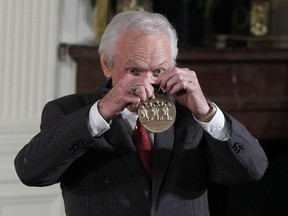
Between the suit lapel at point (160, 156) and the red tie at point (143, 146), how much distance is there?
3 cm

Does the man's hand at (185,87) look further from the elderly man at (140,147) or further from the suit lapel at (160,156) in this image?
the suit lapel at (160,156)

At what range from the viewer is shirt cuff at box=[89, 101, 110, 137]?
1904mm

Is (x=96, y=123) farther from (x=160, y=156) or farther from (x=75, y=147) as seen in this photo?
(x=160, y=156)

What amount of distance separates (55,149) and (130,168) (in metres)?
0.21

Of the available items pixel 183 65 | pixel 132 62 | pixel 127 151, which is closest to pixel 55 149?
pixel 127 151

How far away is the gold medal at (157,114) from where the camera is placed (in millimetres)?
1896

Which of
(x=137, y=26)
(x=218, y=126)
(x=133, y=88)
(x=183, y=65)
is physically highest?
(x=137, y=26)

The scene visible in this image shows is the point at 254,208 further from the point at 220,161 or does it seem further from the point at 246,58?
the point at 220,161

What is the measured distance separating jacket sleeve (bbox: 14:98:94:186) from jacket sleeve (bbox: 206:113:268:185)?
33cm

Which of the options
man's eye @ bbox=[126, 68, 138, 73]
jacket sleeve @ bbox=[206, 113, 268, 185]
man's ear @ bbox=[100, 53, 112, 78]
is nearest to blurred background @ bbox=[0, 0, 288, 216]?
man's ear @ bbox=[100, 53, 112, 78]

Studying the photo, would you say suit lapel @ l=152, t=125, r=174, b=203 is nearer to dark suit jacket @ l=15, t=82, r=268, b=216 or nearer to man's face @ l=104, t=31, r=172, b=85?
dark suit jacket @ l=15, t=82, r=268, b=216

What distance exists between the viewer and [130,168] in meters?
2.01

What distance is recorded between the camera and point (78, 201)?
2023 mm

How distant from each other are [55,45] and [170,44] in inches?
49.5
